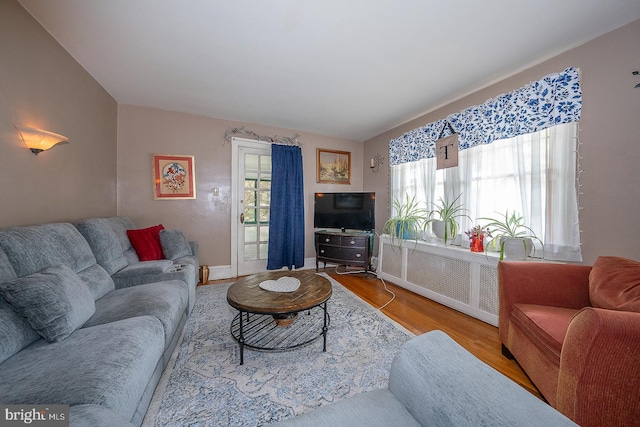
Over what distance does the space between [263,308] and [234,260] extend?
7.67ft

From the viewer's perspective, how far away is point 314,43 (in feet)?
6.02

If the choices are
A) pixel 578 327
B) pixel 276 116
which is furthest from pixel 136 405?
pixel 276 116

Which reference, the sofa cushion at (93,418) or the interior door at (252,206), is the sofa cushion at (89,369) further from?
the interior door at (252,206)

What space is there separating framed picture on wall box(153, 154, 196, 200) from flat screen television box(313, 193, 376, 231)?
6.39 ft

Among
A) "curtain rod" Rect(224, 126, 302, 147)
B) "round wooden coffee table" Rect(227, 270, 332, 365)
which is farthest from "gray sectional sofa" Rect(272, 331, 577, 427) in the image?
"curtain rod" Rect(224, 126, 302, 147)

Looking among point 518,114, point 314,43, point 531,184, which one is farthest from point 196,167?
point 531,184

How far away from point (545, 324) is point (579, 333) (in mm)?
339

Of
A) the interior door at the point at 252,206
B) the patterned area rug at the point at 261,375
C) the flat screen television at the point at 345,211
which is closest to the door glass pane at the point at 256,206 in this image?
the interior door at the point at 252,206

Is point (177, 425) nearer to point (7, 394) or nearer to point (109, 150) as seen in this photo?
point (7, 394)

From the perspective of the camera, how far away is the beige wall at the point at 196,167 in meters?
3.03

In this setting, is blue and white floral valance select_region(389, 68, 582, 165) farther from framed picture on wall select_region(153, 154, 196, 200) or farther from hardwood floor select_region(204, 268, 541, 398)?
framed picture on wall select_region(153, 154, 196, 200)

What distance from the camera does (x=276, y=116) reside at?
3328mm

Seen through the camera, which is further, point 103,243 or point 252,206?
point 252,206

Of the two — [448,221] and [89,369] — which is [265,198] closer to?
[448,221]
